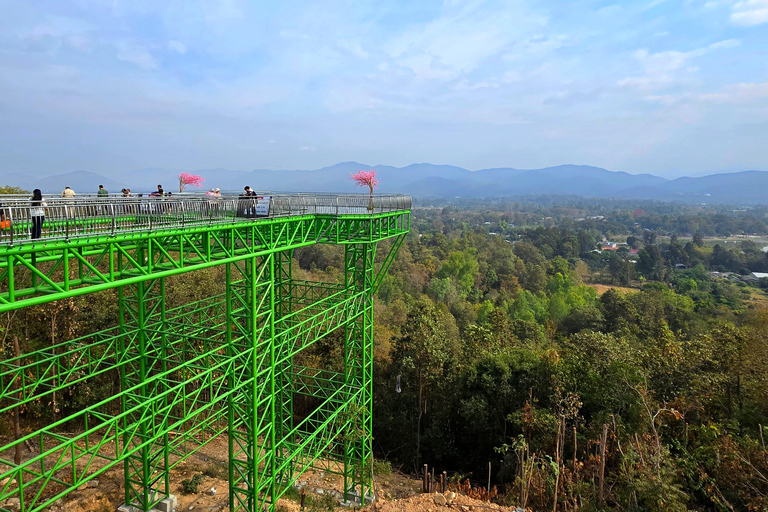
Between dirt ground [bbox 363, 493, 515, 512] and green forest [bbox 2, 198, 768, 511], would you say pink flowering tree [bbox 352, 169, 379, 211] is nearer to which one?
green forest [bbox 2, 198, 768, 511]

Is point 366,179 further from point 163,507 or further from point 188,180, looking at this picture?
point 163,507

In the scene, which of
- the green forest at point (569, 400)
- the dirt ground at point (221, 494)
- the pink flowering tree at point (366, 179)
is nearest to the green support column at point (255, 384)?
the dirt ground at point (221, 494)

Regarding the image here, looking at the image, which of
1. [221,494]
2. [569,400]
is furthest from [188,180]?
[569,400]

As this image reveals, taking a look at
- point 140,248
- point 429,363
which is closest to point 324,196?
point 140,248

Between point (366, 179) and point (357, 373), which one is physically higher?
point (366, 179)

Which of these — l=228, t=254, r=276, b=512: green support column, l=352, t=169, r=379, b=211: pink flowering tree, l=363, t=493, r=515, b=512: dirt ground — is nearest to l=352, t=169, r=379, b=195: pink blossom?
l=352, t=169, r=379, b=211: pink flowering tree
